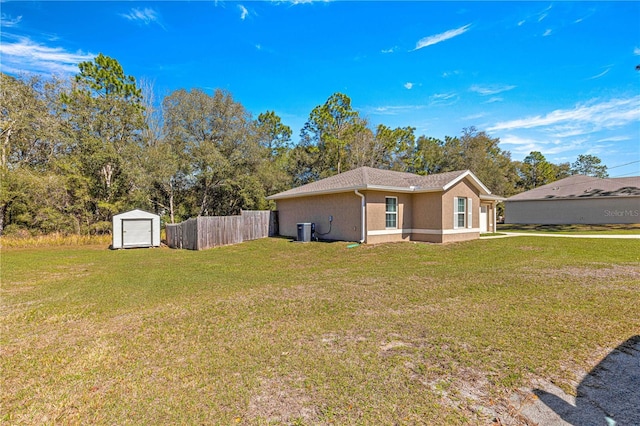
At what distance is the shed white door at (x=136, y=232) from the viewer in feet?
49.4

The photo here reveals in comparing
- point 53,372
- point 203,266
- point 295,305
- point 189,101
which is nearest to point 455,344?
point 295,305

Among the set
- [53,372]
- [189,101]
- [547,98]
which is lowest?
[53,372]

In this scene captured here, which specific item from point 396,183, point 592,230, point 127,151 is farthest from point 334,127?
point 592,230

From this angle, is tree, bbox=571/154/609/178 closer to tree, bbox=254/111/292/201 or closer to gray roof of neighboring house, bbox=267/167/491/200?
tree, bbox=254/111/292/201

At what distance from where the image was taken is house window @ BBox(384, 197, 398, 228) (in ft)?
45.9

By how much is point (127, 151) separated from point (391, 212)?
56.3 ft

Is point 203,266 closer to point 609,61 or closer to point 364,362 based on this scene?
point 364,362

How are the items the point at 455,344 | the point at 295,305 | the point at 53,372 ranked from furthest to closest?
the point at 295,305
the point at 455,344
the point at 53,372

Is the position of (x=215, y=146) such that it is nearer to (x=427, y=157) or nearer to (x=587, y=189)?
(x=427, y=157)

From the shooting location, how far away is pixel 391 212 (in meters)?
14.1

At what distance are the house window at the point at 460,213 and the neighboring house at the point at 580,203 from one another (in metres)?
18.8

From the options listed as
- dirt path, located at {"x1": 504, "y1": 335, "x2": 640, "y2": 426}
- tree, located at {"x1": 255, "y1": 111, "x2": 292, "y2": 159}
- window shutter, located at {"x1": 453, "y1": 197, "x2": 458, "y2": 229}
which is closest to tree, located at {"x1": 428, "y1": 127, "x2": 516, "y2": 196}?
tree, located at {"x1": 255, "y1": 111, "x2": 292, "y2": 159}

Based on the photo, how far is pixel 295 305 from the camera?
522cm

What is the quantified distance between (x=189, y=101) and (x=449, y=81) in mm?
17831
